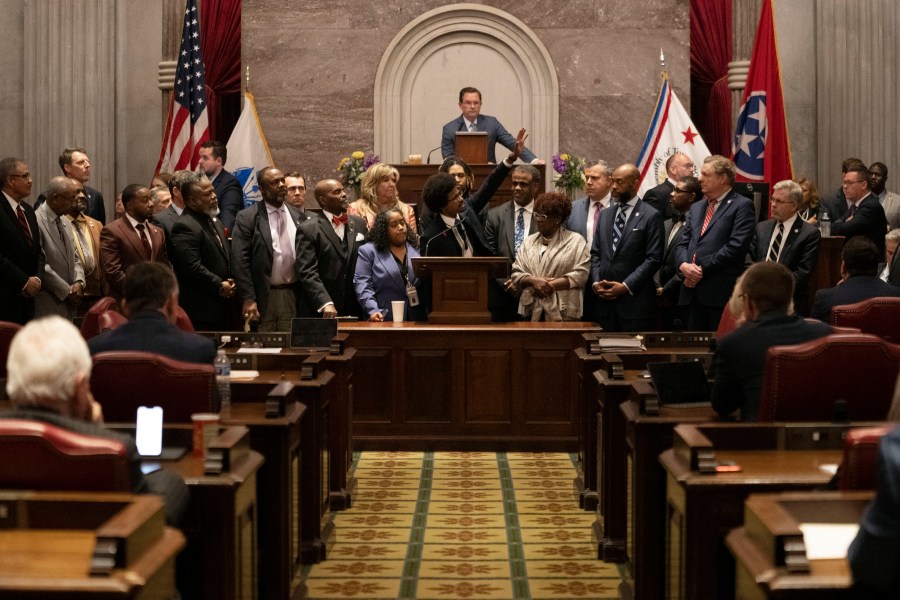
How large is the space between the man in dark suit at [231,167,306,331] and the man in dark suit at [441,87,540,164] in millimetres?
3105

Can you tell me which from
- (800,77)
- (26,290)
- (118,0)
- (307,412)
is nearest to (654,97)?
(800,77)

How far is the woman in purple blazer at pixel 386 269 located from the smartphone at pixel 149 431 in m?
4.53

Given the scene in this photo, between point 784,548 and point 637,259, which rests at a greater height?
point 637,259

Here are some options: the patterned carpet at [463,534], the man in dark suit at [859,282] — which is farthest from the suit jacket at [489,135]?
the man in dark suit at [859,282]

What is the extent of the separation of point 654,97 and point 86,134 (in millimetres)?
5858

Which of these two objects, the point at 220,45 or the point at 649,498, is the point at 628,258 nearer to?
the point at 649,498

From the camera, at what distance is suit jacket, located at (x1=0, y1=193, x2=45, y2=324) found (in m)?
7.84

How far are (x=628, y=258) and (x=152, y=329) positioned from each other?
459 centimetres

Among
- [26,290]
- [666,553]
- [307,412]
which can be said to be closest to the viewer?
[666,553]

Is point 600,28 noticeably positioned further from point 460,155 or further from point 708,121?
point 460,155

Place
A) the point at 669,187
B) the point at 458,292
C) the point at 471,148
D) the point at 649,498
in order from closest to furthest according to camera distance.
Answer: the point at 649,498, the point at 458,292, the point at 669,187, the point at 471,148

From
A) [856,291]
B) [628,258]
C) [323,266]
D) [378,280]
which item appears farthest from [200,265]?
[856,291]

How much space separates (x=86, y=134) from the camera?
1252cm

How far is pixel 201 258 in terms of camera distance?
8211mm
